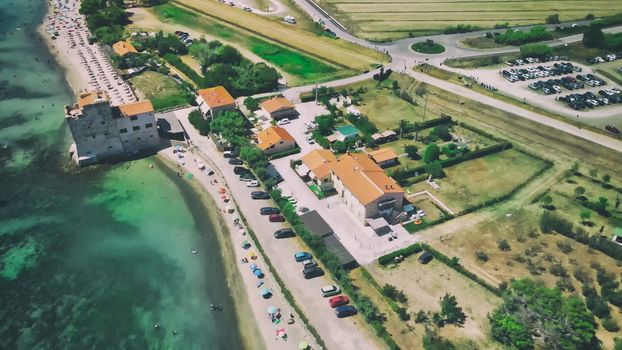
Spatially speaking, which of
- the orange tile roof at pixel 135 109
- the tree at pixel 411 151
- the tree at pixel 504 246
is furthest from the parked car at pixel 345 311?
the orange tile roof at pixel 135 109

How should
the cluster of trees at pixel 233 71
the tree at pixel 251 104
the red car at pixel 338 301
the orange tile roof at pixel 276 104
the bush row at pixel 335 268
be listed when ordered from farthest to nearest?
the cluster of trees at pixel 233 71 → the tree at pixel 251 104 → the orange tile roof at pixel 276 104 → the red car at pixel 338 301 → the bush row at pixel 335 268

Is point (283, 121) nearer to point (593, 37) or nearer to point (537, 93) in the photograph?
point (537, 93)

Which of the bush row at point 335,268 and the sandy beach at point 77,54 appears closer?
the bush row at point 335,268

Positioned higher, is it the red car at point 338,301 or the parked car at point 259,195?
the parked car at point 259,195

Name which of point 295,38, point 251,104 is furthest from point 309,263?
point 295,38

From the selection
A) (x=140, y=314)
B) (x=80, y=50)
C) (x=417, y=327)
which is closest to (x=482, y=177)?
(x=417, y=327)

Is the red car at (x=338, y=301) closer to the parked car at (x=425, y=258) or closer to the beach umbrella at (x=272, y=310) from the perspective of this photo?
the beach umbrella at (x=272, y=310)
